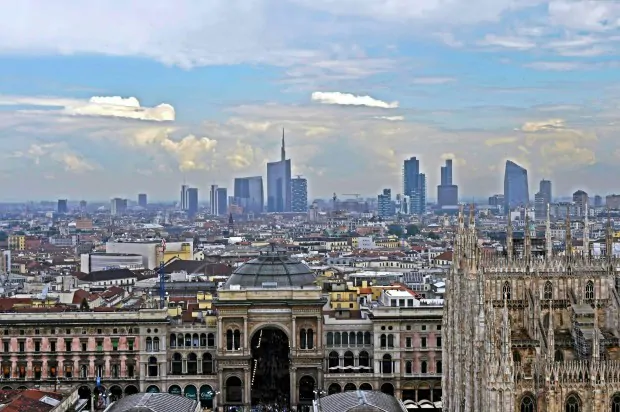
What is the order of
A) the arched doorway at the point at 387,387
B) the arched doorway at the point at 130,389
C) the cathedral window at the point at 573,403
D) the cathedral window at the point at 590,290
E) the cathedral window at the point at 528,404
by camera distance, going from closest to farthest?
1. the cathedral window at the point at 528,404
2. the cathedral window at the point at 573,403
3. the cathedral window at the point at 590,290
4. the arched doorway at the point at 387,387
5. the arched doorway at the point at 130,389

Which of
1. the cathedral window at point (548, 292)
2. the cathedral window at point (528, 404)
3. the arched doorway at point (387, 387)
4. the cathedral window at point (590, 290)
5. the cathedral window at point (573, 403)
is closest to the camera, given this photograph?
the cathedral window at point (528, 404)

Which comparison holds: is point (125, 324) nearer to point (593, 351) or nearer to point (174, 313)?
point (174, 313)

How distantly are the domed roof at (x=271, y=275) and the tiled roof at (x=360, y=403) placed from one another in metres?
Answer: 24.0

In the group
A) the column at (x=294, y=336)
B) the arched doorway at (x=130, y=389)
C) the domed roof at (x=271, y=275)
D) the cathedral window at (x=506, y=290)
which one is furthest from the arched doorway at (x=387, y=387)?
the cathedral window at (x=506, y=290)

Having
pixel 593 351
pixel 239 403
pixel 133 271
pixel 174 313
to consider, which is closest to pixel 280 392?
pixel 239 403

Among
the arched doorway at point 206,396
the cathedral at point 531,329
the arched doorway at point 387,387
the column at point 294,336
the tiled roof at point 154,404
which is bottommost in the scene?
the arched doorway at point 206,396

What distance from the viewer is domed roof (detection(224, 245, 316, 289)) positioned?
113 metres

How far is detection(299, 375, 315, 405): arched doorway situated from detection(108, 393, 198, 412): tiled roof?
2163 centimetres

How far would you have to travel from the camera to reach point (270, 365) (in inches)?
4619

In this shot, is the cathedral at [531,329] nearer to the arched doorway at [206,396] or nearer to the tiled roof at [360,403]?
the tiled roof at [360,403]

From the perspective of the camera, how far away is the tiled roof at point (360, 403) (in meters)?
82.0

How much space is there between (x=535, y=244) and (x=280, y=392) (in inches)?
1521

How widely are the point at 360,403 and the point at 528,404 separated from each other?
1870 cm

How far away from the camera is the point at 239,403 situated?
111 metres
